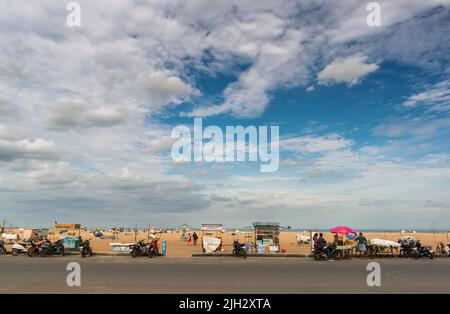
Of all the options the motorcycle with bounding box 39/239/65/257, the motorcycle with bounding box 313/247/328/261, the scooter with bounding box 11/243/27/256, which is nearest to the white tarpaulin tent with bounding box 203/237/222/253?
the motorcycle with bounding box 313/247/328/261

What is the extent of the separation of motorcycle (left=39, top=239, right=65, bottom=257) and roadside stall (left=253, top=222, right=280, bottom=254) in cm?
1461

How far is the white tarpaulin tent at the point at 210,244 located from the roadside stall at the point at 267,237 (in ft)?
10.2

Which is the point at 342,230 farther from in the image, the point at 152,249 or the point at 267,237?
the point at 152,249

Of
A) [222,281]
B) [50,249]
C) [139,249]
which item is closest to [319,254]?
[222,281]

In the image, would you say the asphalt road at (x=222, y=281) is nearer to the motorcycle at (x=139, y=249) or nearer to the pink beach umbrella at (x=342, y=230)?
the motorcycle at (x=139, y=249)

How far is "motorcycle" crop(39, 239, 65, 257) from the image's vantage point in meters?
25.0

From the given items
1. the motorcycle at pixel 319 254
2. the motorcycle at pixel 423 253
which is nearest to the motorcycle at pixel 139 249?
the motorcycle at pixel 319 254

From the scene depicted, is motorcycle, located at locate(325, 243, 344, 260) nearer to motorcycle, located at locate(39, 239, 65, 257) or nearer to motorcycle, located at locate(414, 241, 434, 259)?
motorcycle, located at locate(414, 241, 434, 259)

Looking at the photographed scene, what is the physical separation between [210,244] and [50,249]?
38.2ft
